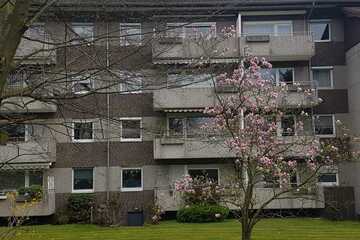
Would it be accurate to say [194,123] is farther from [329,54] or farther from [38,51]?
[38,51]

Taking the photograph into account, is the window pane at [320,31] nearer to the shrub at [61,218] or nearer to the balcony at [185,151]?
the balcony at [185,151]

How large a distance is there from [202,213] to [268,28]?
12829 millimetres

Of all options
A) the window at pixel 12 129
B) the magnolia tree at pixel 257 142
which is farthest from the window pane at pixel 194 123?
the window at pixel 12 129

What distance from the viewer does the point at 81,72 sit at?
5.46 meters

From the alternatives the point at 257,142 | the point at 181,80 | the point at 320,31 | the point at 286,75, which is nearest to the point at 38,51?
the point at 181,80

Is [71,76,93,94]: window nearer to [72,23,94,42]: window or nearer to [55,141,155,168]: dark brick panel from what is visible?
[72,23,94,42]: window

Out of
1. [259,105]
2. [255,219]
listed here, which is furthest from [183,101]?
[255,219]

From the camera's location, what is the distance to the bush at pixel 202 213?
2880cm

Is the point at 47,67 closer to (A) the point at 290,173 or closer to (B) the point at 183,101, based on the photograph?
(A) the point at 290,173

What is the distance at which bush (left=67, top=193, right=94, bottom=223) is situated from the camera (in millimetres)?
30438

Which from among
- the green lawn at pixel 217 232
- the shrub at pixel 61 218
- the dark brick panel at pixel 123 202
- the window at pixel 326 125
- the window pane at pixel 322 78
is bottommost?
the green lawn at pixel 217 232

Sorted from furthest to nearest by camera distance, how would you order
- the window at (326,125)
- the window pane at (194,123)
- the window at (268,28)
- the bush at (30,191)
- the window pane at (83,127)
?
the window at (268,28)
the window at (326,125)
the window pane at (194,123)
the bush at (30,191)
the window pane at (83,127)

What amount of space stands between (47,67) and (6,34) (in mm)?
1478

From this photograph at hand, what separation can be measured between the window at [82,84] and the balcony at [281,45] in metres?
27.2
